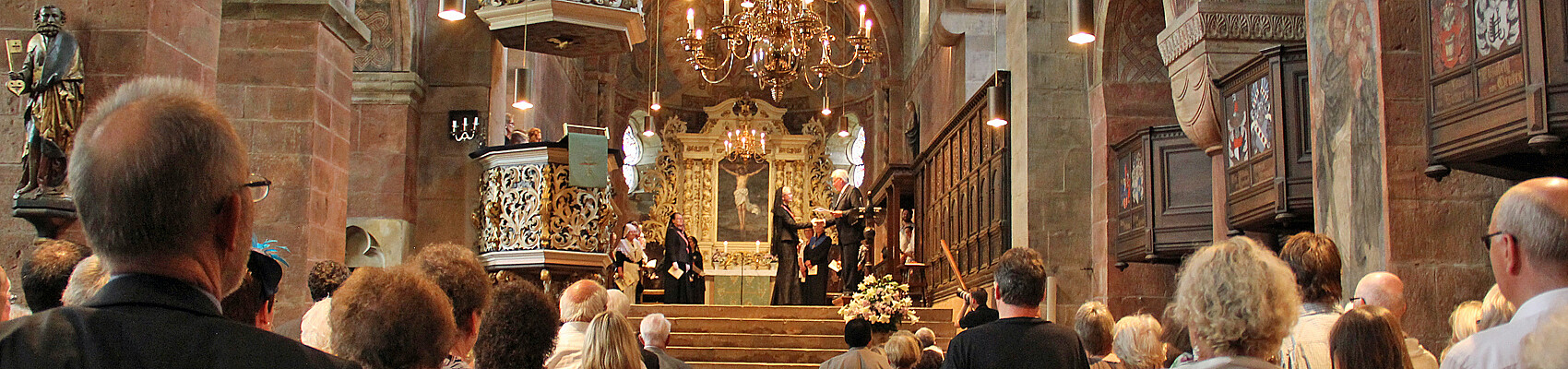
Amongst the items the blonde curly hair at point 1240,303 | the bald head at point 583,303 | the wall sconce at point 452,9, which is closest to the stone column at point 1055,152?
the wall sconce at point 452,9

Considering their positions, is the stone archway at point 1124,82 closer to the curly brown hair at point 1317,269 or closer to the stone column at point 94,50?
the stone column at point 94,50

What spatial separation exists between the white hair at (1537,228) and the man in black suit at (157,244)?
77.5 inches

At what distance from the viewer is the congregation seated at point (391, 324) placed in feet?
7.26

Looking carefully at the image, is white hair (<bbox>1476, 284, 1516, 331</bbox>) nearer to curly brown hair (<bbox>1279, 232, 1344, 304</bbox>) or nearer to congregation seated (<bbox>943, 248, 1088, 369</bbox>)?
curly brown hair (<bbox>1279, 232, 1344, 304</bbox>)

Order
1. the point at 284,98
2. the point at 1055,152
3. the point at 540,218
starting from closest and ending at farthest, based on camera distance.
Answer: the point at 284,98 < the point at 540,218 < the point at 1055,152

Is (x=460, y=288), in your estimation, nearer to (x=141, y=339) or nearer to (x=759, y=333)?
(x=141, y=339)

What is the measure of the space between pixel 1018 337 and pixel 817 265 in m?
11.2

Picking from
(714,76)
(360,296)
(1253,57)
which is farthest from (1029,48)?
(714,76)

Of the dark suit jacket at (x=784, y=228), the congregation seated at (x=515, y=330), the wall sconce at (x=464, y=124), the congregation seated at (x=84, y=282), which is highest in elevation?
the wall sconce at (x=464, y=124)

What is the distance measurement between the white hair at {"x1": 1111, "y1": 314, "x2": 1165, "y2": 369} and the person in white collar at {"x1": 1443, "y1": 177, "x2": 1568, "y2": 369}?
8.12ft

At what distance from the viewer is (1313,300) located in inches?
145

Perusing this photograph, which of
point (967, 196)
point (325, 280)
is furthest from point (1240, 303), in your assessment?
point (967, 196)

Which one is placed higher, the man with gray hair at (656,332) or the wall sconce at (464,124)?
the wall sconce at (464,124)

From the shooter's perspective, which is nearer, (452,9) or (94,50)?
(94,50)
